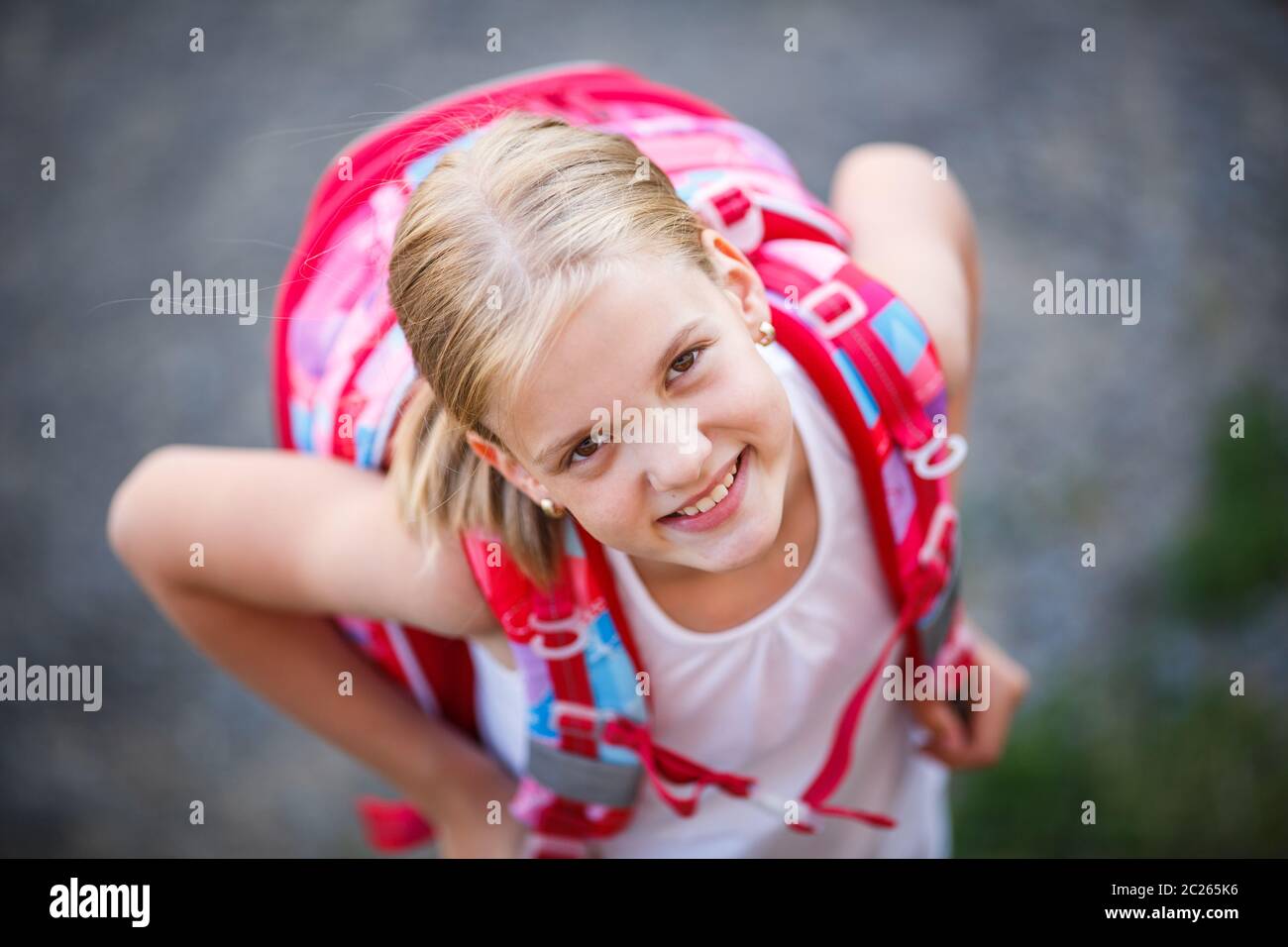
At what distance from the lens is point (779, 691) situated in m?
1.20

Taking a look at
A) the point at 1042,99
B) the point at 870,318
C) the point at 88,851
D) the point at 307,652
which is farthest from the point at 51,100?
the point at 870,318

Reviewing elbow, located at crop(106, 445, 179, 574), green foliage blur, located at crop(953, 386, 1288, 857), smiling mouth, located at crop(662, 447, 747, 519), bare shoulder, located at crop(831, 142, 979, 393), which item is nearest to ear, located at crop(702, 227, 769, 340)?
smiling mouth, located at crop(662, 447, 747, 519)

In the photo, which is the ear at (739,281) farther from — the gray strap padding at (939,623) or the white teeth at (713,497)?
the gray strap padding at (939,623)

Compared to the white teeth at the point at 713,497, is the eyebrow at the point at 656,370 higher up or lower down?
higher up

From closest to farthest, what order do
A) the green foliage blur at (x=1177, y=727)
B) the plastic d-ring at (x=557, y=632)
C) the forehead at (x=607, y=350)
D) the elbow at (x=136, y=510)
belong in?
the forehead at (x=607, y=350) → the plastic d-ring at (x=557, y=632) → the elbow at (x=136, y=510) → the green foliage blur at (x=1177, y=727)

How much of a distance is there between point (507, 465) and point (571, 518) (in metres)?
0.10

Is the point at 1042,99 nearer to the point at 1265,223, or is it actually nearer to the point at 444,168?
the point at 1265,223

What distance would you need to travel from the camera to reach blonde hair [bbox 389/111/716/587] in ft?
2.92

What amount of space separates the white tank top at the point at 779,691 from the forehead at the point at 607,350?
0.22 meters

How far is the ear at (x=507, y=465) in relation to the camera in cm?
98

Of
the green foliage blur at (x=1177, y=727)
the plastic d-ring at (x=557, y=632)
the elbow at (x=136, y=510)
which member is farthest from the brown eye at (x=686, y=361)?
the green foliage blur at (x=1177, y=727)

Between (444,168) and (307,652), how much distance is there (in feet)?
1.96

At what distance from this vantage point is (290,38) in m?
2.67

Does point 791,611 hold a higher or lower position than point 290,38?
lower
